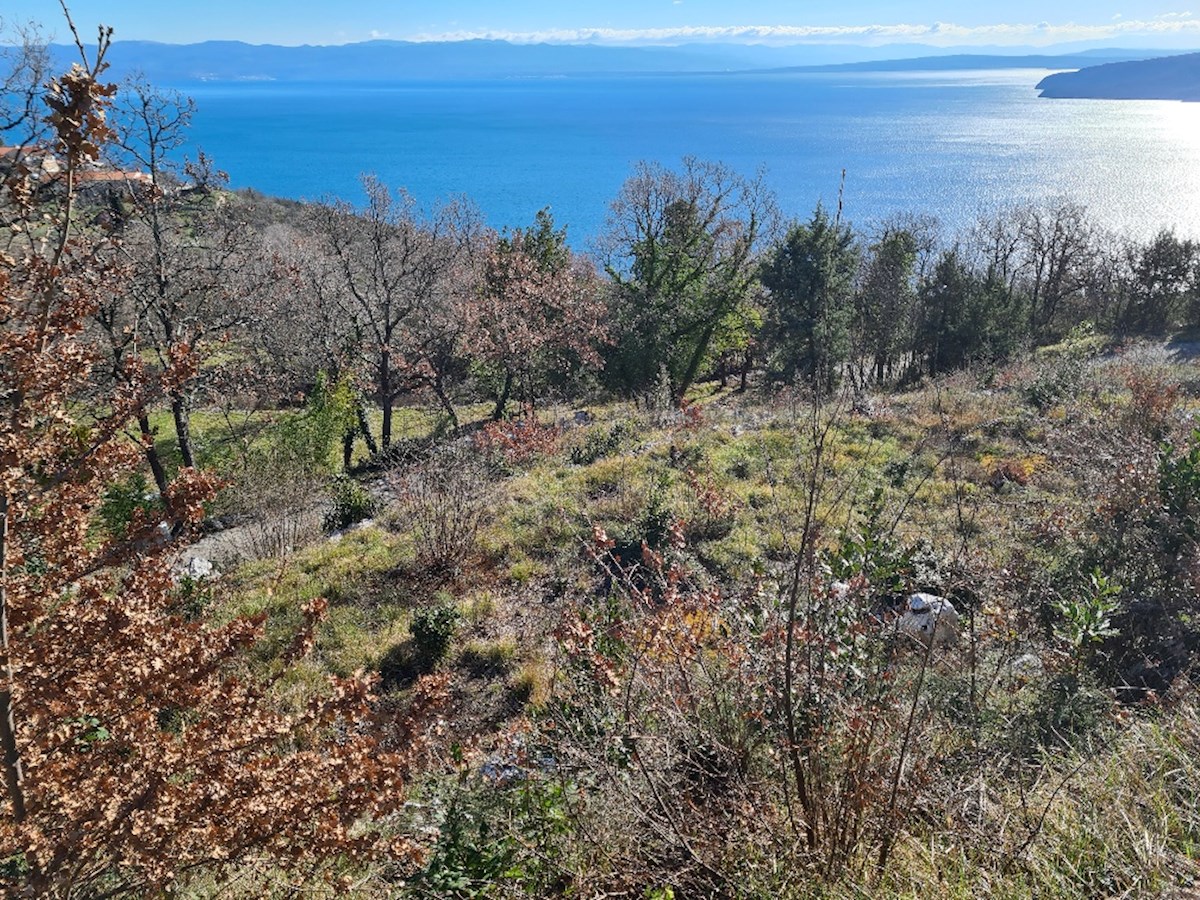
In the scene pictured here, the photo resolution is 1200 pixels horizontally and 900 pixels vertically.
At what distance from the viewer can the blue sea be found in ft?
252

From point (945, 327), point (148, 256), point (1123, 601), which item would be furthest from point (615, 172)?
point (1123, 601)

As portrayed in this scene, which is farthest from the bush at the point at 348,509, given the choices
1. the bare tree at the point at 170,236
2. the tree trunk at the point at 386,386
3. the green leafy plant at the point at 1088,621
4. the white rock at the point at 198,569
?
the green leafy plant at the point at 1088,621

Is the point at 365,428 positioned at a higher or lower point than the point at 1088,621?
lower

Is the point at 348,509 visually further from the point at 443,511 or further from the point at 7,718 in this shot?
the point at 7,718

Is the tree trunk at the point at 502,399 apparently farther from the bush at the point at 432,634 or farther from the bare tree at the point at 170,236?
the bush at the point at 432,634

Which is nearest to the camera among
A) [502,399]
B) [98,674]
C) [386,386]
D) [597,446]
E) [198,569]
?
[98,674]

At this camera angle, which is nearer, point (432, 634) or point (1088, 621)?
point (1088, 621)

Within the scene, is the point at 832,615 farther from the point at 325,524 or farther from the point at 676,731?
the point at 325,524

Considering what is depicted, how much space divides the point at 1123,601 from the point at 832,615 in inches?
141

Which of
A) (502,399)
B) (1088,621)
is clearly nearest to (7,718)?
(1088,621)

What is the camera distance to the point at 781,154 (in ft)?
390

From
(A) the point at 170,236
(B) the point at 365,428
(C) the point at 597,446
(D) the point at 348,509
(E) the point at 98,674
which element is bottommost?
(B) the point at 365,428

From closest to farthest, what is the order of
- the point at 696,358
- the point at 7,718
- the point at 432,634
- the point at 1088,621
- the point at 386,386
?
the point at 7,718 → the point at 1088,621 → the point at 432,634 → the point at 386,386 → the point at 696,358

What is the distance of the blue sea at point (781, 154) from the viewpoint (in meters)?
76.9
